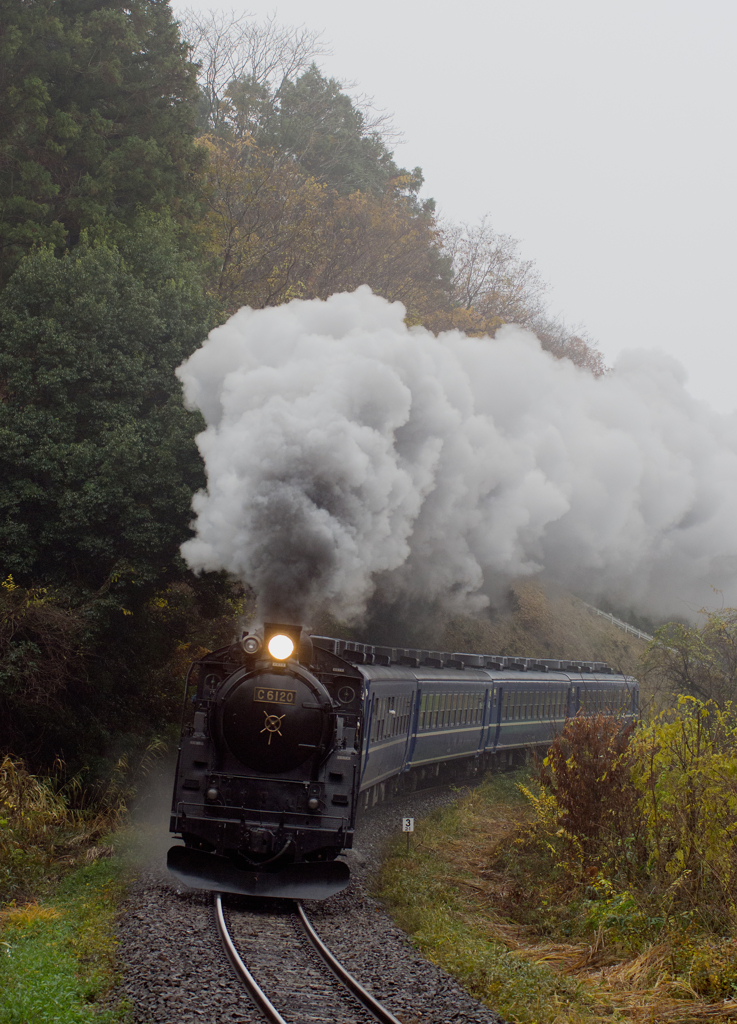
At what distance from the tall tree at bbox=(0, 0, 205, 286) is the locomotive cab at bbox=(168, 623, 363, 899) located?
14455mm

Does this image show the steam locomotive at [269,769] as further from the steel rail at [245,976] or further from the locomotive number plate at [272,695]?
the steel rail at [245,976]

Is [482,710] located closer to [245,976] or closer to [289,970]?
[289,970]

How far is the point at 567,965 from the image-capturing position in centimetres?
868

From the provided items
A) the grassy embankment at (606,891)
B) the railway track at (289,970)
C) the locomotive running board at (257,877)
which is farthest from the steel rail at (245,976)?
the grassy embankment at (606,891)

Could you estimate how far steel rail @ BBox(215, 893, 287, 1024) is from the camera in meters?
6.57

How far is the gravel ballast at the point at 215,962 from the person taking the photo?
264 inches

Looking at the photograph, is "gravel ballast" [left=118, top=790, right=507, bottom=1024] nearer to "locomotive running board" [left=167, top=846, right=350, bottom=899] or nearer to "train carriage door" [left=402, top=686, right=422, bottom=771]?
"locomotive running board" [left=167, top=846, right=350, bottom=899]

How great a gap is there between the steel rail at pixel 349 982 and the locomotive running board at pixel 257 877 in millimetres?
514

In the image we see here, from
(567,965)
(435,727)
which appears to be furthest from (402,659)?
(567,965)

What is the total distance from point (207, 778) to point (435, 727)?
8.70m

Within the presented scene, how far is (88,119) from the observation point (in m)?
21.8

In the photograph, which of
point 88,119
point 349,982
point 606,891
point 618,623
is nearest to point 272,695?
point 349,982

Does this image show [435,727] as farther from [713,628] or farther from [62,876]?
[713,628]

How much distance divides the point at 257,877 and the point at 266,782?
1025mm
